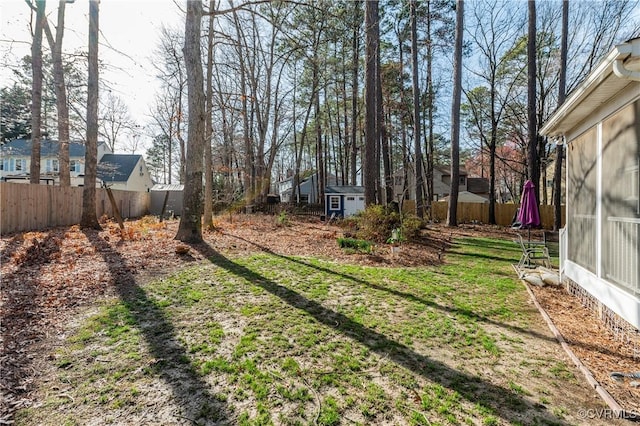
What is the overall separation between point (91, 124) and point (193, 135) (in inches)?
160

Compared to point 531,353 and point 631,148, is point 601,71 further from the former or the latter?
point 531,353

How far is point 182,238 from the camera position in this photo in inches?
309

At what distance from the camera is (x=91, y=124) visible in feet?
31.0

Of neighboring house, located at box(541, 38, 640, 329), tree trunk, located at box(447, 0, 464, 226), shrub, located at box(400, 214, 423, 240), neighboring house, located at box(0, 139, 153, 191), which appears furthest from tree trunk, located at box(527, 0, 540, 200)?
neighboring house, located at box(0, 139, 153, 191)

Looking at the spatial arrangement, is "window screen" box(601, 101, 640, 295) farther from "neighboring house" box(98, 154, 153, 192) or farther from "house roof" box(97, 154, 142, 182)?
"house roof" box(97, 154, 142, 182)

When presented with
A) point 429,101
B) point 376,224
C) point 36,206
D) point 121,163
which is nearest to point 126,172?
point 121,163

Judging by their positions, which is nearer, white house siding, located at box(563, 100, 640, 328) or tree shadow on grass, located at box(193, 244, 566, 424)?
tree shadow on grass, located at box(193, 244, 566, 424)

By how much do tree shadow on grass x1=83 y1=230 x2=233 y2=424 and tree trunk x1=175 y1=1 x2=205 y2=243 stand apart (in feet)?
10.1

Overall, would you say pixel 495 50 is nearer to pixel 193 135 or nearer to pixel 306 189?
pixel 193 135

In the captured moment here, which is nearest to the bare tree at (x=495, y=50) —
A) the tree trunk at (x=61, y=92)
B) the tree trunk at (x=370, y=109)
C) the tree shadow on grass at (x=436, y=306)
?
the tree trunk at (x=370, y=109)

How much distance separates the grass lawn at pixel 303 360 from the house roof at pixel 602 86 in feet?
9.37

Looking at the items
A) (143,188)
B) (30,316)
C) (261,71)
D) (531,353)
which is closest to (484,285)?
(531,353)

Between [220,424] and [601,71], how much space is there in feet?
15.5

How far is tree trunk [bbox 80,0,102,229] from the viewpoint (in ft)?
30.4
